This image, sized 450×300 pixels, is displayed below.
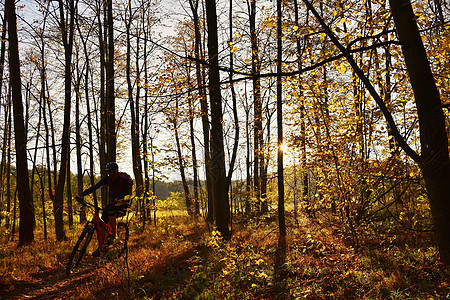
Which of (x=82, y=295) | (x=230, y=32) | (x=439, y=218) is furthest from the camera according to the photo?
(x=230, y=32)

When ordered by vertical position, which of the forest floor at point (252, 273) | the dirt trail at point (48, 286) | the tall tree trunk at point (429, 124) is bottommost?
the dirt trail at point (48, 286)

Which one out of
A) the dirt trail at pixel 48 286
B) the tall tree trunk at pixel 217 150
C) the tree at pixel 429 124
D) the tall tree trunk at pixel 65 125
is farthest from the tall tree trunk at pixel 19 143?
the tree at pixel 429 124

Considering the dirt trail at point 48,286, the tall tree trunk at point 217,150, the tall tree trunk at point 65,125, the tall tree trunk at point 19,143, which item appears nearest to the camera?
the dirt trail at point 48,286

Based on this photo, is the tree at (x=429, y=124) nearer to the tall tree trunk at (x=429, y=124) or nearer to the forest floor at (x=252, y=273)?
the tall tree trunk at (x=429, y=124)

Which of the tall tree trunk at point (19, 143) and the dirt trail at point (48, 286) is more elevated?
the tall tree trunk at point (19, 143)

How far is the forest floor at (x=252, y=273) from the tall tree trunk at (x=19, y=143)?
1.47 metres

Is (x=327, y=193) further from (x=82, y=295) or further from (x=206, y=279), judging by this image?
(x=82, y=295)

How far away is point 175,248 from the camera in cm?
826

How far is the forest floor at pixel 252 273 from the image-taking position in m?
4.51

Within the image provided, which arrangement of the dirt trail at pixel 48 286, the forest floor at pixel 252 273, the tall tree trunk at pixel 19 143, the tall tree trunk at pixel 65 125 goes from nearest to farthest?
the forest floor at pixel 252 273 < the dirt trail at pixel 48 286 < the tall tree trunk at pixel 19 143 < the tall tree trunk at pixel 65 125

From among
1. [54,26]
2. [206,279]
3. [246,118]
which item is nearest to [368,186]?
[206,279]

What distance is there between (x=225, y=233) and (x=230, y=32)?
722 cm

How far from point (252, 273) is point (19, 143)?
9458 mm

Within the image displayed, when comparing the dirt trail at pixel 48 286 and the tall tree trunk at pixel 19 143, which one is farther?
the tall tree trunk at pixel 19 143
